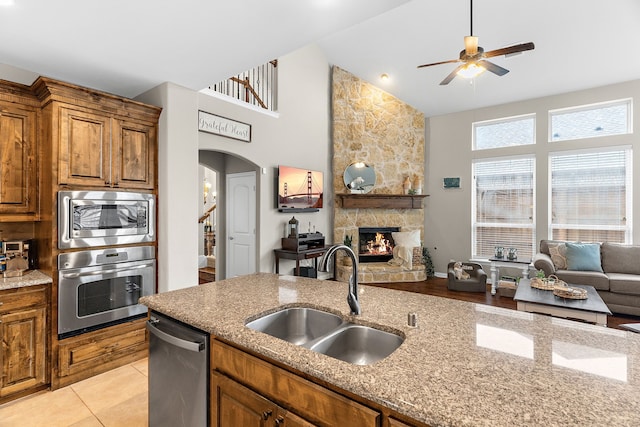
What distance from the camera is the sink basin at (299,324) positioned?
64.3 inches

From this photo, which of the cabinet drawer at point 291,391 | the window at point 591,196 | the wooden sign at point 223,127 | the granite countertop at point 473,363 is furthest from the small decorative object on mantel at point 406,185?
the cabinet drawer at point 291,391

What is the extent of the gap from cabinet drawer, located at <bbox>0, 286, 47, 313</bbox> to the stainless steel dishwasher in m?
1.37

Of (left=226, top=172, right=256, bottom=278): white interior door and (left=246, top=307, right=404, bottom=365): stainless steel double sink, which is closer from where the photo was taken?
(left=246, top=307, right=404, bottom=365): stainless steel double sink

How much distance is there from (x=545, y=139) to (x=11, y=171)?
23.1 feet

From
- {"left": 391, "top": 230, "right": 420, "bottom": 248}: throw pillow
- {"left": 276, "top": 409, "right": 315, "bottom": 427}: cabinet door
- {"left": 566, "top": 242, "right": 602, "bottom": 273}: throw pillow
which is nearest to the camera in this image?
{"left": 276, "top": 409, "right": 315, "bottom": 427}: cabinet door

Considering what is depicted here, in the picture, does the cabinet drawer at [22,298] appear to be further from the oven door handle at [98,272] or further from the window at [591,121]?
the window at [591,121]

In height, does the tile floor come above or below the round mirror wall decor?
below

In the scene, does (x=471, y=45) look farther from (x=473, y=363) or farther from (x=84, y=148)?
(x=84, y=148)

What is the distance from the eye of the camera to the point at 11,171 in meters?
2.50

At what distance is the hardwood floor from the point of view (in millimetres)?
4156

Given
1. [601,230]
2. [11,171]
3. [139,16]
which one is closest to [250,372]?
[139,16]

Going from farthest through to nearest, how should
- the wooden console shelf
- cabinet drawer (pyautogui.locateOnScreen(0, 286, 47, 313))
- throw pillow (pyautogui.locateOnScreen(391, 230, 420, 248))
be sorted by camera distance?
1. throw pillow (pyautogui.locateOnScreen(391, 230, 420, 248))
2. the wooden console shelf
3. cabinet drawer (pyautogui.locateOnScreen(0, 286, 47, 313))

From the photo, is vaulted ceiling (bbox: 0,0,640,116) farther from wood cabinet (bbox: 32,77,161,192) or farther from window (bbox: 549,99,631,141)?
window (bbox: 549,99,631,141)

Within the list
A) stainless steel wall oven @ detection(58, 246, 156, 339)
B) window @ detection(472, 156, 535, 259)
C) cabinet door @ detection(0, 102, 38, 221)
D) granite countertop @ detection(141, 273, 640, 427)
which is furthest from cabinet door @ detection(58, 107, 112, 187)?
window @ detection(472, 156, 535, 259)
